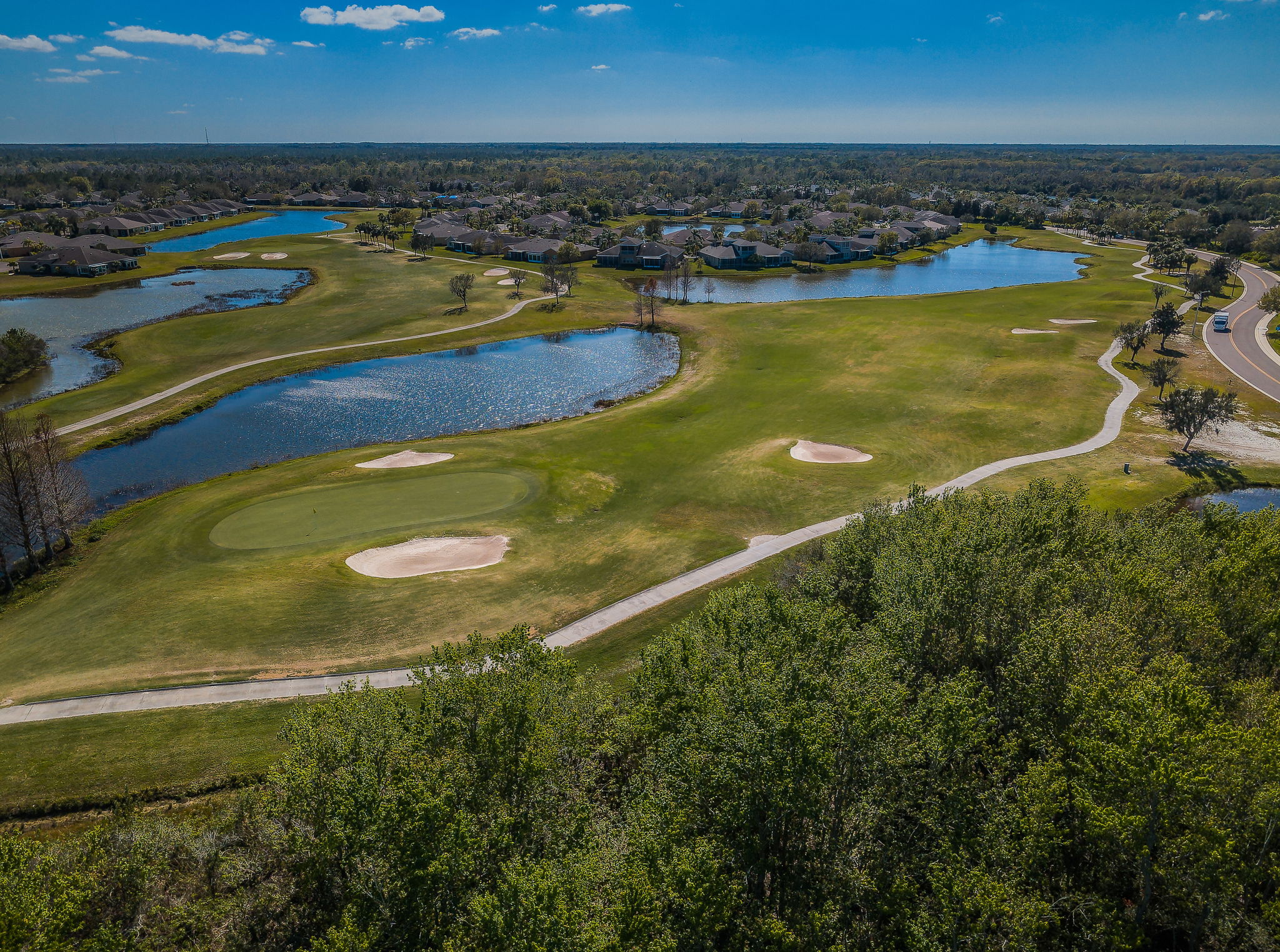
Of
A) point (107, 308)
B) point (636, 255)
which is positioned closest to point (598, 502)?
point (107, 308)

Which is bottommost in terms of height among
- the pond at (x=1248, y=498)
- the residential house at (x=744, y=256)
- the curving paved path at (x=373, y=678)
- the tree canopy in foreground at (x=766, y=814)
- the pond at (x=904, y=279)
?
the curving paved path at (x=373, y=678)

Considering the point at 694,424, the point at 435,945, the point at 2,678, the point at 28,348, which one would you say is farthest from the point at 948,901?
the point at 28,348

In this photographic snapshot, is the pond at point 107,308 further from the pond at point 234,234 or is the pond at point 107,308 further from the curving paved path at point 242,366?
the pond at point 234,234

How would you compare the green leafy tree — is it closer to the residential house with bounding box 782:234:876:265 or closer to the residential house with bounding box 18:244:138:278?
the residential house with bounding box 782:234:876:265

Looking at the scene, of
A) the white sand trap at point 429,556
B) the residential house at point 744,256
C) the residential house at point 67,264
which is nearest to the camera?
the white sand trap at point 429,556

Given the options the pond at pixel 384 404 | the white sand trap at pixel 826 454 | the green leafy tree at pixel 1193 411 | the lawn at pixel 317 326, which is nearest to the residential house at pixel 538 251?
the lawn at pixel 317 326

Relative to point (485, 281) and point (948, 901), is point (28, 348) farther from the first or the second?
point (948, 901)

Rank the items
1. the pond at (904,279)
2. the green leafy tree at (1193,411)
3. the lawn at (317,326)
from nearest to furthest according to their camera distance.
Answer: the green leafy tree at (1193,411) → the lawn at (317,326) → the pond at (904,279)
